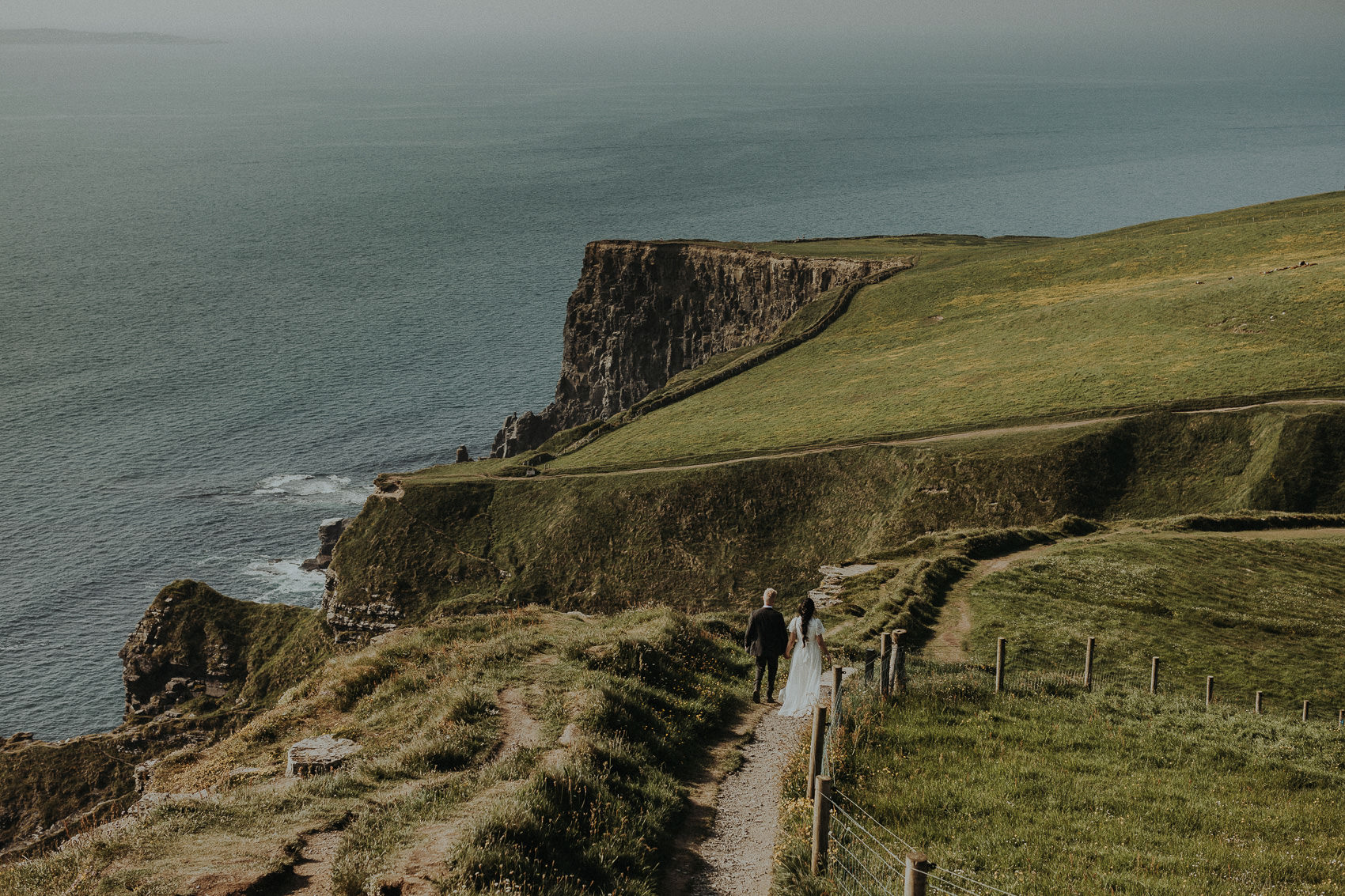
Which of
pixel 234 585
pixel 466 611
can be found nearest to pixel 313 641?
pixel 466 611

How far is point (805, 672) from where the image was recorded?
66.8 feet

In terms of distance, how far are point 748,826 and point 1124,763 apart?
268 inches

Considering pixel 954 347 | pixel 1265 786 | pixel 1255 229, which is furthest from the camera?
pixel 1255 229

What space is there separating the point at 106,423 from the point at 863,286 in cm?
9603

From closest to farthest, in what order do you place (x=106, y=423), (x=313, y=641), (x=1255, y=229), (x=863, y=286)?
(x=313, y=641), (x=1255, y=229), (x=863, y=286), (x=106, y=423)

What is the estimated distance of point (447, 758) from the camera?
17188 mm

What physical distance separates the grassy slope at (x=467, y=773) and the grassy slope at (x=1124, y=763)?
10.5 ft

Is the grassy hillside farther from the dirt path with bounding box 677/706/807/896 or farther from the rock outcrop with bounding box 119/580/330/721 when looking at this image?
the dirt path with bounding box 677/706/807/896

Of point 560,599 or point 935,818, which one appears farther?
point 560,599

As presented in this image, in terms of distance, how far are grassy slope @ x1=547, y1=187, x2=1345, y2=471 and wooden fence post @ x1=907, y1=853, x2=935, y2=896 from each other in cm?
5058

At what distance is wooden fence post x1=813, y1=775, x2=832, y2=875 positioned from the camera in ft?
41.2

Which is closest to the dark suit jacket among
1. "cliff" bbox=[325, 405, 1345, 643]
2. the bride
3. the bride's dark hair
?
the bride

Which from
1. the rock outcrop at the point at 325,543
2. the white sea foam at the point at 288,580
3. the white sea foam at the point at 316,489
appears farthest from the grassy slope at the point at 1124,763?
the white sea foam at the point at 316,489

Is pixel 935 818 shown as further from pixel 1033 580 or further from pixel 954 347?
pixel 954 347
